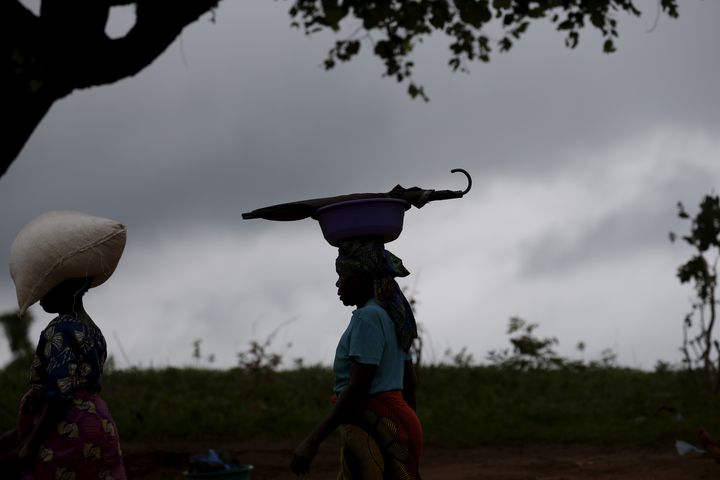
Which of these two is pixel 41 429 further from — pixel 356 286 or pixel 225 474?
pixel 225 474

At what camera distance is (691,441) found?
9.87 meters

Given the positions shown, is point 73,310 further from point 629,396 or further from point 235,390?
point 629,396

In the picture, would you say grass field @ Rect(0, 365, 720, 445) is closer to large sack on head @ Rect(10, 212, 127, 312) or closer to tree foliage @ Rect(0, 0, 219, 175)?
tree foliage @ Rect(0, 0, 219, 175)

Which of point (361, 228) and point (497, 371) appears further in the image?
point (497, 371)

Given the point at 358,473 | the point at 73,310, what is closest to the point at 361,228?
the point at 358,473

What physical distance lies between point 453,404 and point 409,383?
23.5 feet

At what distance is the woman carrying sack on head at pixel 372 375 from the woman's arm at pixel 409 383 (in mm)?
236

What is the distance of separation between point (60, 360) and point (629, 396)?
9.17 m

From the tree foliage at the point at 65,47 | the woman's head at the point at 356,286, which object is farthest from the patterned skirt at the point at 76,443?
the tree foliage at the point at 65,47

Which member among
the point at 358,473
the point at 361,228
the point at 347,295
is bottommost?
the point at 358,473

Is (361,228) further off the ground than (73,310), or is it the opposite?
(361,228)

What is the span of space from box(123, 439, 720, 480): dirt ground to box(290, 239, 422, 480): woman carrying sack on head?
4002mm

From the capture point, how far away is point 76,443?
170 inches

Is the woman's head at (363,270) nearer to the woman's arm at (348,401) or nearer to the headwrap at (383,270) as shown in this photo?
the headwrap at (383,270)
